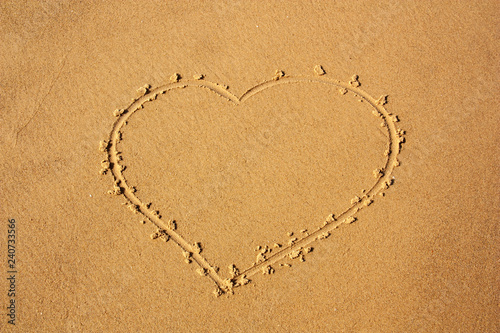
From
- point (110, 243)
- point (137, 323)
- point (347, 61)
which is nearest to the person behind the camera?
point (137, 323)

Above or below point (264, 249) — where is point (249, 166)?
above

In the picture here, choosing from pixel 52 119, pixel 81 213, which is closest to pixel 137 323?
pixel 81 213

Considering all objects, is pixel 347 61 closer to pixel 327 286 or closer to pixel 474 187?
pixel 474 187

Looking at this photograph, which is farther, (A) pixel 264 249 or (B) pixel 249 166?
(B) pixel 249 166
